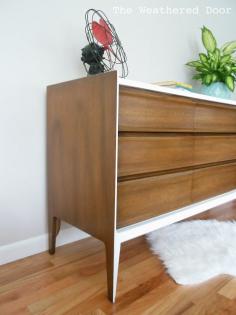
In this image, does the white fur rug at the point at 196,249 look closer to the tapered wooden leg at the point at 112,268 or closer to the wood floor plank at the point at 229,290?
the wood floor plank at the point at 229,290

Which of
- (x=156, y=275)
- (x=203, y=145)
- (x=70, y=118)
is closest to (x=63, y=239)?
(x=156, y=275)

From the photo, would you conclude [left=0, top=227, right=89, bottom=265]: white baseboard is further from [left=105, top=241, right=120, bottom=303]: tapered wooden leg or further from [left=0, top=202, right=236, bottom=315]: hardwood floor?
[left=105, top=241, right=120, bottom=303]: tapered wooden leg

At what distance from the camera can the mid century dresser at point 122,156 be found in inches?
41.2

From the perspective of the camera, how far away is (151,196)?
48.0 inches

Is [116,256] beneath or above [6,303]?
above

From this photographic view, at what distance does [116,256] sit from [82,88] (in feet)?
2.28

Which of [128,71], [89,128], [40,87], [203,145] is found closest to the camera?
[89,128]

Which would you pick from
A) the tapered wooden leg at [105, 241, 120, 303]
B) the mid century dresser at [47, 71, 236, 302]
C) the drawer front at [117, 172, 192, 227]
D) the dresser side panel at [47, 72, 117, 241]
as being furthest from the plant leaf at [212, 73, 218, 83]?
the tapered wooden leg at [105, 241, 120, 303]

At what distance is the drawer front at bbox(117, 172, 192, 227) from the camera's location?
1.10 m

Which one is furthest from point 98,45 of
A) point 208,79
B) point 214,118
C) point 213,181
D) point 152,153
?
point 213,181

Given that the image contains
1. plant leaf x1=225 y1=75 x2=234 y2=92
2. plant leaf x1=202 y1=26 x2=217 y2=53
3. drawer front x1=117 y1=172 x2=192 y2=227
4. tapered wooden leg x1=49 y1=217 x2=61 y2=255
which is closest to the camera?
drawer front x1=117 y1=172 x2=192 y2=227

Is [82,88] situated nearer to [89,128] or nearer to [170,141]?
[89,128]

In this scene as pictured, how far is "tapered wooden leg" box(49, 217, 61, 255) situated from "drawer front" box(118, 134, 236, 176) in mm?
530

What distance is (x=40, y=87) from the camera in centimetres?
135
